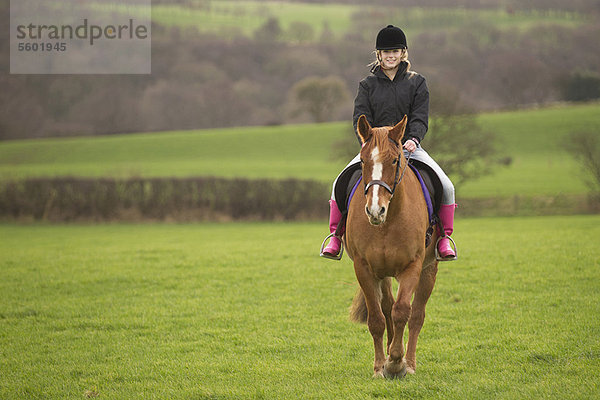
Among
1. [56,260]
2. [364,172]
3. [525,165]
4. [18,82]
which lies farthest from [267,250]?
[18,82]

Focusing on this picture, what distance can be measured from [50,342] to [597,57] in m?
78.5

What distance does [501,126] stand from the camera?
190 feet

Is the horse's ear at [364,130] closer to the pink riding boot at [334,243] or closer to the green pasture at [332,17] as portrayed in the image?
the pink riding boot at [334,243]

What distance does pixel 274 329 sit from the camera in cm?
845

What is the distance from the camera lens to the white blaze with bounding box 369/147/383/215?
4.98 metres

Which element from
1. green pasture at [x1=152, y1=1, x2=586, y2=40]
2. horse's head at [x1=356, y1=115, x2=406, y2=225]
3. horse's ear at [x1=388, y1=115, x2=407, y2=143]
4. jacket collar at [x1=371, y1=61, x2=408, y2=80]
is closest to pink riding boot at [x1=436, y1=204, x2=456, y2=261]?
horse's head at [x1=356, y1=115, x2=406, y2=225]

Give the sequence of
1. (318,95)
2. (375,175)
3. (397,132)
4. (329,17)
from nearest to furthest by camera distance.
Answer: (375,175) < (397,132) < (318,95) < (329,17)

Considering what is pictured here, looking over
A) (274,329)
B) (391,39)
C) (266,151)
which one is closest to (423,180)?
(391,39)

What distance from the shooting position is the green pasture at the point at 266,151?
4634 cm

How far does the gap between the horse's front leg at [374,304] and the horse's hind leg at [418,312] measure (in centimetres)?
42

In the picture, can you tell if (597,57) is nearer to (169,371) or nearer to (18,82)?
(18,82)

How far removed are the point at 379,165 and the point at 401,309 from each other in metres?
1.49

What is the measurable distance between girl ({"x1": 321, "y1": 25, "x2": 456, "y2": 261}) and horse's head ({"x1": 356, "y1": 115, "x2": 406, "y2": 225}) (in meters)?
0.81

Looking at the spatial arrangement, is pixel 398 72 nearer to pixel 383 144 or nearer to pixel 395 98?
pixel 395 98
